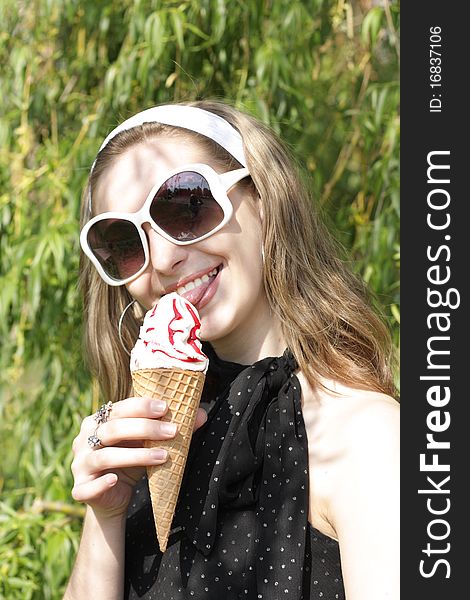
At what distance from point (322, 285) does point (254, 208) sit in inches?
8.1

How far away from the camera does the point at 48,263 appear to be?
2902 mm

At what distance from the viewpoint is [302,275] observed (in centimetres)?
178

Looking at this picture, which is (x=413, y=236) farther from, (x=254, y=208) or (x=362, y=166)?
(x=362, y=166)

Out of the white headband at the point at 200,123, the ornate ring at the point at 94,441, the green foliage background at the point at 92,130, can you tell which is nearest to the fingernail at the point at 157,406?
the ornate ring at the point at 94,441

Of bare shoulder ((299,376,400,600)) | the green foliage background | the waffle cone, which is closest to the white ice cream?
the waffle cone

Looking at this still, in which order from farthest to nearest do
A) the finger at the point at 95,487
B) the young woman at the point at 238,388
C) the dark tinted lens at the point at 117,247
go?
the dark tinted lens at the point at 117,247
the finger at the point at 95,487
the young woman at the point at 238,388

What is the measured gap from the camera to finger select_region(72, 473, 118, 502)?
1.62m

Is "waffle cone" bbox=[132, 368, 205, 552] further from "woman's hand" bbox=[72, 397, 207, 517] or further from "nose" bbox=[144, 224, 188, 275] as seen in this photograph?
"nose" bbox=[144, 224, 188, 275]

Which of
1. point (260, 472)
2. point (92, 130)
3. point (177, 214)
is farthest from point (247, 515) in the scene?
point (92, 130)

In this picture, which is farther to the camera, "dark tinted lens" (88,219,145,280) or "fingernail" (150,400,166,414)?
"dark tinted lens" (88,219,145,280)

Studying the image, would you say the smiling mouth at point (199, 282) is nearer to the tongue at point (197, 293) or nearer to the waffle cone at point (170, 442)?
the tongue at point (197, 293)

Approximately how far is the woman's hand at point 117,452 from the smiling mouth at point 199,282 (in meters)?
0.22

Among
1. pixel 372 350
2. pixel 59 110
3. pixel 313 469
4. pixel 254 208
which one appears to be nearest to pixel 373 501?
pixel 313 469

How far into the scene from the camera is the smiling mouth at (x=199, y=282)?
5.47 feet
